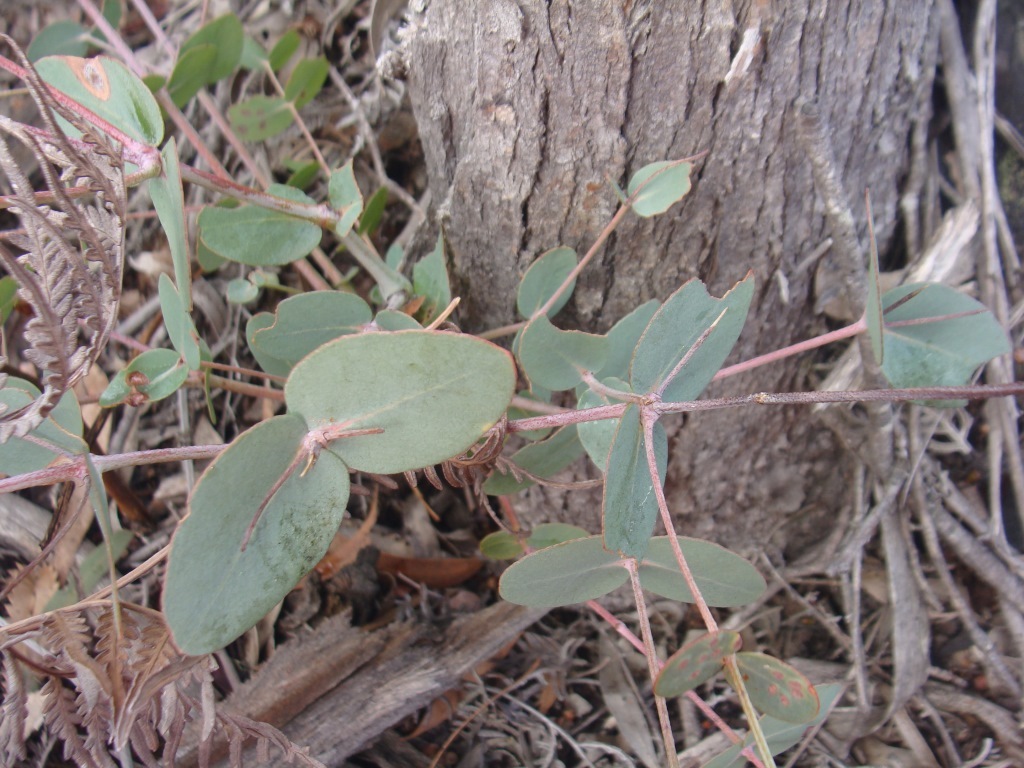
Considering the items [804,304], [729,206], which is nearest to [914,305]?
[804,304]

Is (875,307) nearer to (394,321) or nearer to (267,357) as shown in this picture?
(394,321)

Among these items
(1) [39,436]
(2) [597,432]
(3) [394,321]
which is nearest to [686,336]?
(2) [597,432]

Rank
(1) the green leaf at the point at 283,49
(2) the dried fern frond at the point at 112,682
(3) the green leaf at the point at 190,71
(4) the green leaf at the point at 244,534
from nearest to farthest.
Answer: (4) the green leaf at the point at 244,534 < (2) the dried fern frond at the point at 112,682 < (3) the green leaf at the point at 190,71 < (1) the green leaf at the point at 283,49

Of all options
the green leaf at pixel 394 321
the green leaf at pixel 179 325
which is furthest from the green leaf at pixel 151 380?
the green leaf at pixel 394 321

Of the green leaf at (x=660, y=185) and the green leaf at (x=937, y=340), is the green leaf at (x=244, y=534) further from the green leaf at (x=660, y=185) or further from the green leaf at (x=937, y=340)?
the green leaf at (x=937, y=340)

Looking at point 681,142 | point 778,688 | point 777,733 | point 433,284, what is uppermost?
point 681,142
